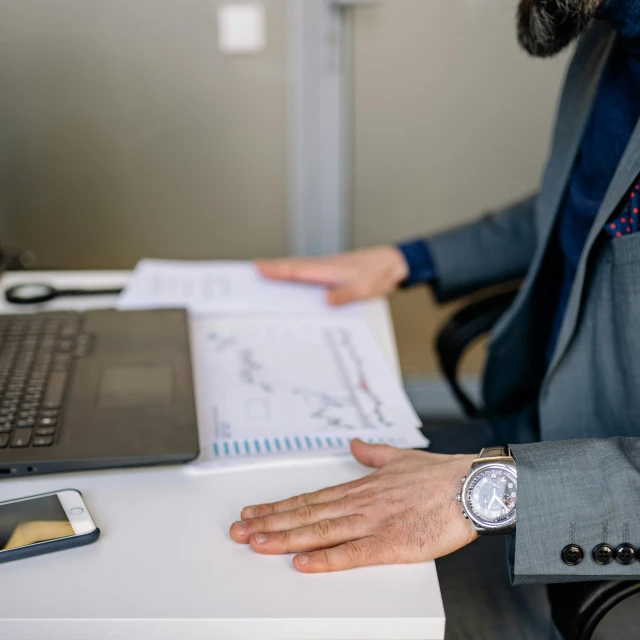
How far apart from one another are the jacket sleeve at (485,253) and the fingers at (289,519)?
69cm

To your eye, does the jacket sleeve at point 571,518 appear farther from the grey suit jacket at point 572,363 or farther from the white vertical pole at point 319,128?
the white vertical pole at point 319,128

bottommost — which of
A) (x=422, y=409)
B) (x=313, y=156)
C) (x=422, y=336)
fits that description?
(x=422, y=409)

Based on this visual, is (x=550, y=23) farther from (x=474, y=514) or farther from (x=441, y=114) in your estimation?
(x=441, y=114)

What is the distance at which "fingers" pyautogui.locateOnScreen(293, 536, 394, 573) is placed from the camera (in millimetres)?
641

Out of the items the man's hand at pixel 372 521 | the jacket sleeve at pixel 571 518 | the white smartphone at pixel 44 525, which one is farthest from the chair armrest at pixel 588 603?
the white smartphone at pixel 44 525

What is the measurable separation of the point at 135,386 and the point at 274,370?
0.19 metres

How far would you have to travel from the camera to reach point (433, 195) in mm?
2209

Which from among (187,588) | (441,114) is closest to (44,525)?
(187,588)

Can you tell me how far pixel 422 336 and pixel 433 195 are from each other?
431mm

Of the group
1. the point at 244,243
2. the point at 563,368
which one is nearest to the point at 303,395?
the point at 563,368

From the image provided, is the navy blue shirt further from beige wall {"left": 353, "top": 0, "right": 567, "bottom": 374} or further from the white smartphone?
beige wall {"left": 353, "top": 0, "right": 567, "bottom": 374}

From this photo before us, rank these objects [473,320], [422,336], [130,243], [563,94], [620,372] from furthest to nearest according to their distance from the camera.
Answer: [422,336]
[130,243]
[473,320]
[563,94]
[620,372]

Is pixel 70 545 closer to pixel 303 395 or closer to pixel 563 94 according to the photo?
pixel 303 395

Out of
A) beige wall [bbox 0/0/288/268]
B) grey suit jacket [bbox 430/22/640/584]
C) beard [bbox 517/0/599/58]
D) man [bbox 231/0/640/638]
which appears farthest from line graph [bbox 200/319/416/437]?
beige wall [bbox 0/0/288/268]
